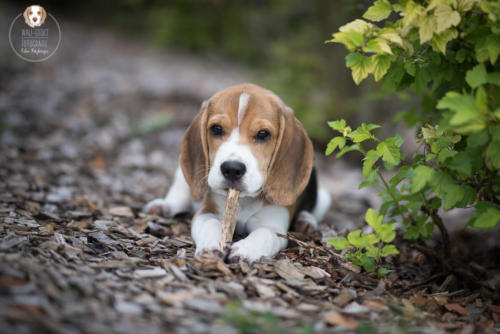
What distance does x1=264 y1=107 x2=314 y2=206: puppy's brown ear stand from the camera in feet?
13.4

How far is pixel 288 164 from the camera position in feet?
13.7

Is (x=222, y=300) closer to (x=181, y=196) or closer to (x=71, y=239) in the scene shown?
(x=71, y=239)

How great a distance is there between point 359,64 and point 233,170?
127 centimetres

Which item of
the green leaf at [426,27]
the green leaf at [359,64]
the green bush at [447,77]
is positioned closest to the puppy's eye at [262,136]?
the green bush at [447,77]

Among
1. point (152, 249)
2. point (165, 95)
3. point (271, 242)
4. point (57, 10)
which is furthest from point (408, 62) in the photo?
point (57, 10)

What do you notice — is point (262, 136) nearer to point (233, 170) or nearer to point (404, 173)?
point (233, 170)

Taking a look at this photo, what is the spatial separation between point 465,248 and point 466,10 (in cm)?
345

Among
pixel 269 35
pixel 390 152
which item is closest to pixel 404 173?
pixel 390 152

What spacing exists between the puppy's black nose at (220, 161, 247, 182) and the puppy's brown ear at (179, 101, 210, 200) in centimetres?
52

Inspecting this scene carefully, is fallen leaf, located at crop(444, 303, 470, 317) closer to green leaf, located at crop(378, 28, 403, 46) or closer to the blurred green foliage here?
green leaf, located at crop(378, 28, 403, 46)

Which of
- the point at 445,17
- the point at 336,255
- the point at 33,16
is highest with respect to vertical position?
the point at 33,16

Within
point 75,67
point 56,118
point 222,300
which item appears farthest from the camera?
point 75,67

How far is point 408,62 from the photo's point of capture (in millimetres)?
3418

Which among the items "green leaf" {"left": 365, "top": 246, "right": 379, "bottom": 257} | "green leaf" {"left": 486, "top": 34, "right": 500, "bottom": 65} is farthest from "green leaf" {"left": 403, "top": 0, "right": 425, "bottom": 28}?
"green leaf" {"left": 365, "top": 246, "right": 379, "bottom": 257}
